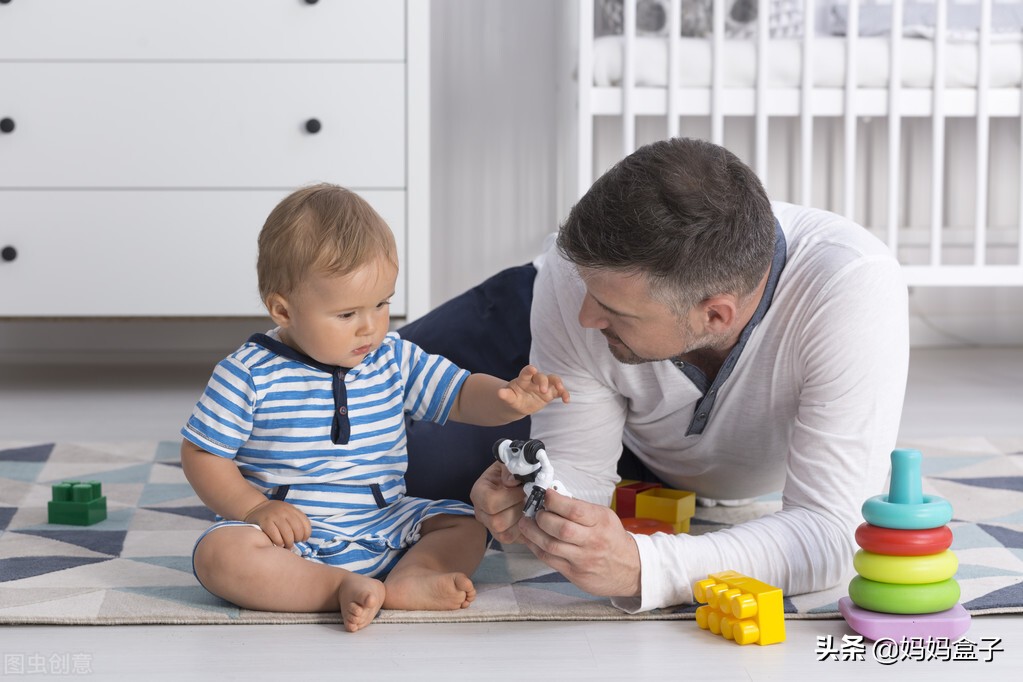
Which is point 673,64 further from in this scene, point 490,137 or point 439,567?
point 439,567

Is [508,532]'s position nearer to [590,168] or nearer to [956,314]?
[590,168]

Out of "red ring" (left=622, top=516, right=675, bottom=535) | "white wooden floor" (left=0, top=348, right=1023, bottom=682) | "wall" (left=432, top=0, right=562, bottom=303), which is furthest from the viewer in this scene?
"wall" (left=432, top=0, right=562, bottom=303)

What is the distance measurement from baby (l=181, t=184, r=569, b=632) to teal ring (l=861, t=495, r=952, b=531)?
0.29 meters

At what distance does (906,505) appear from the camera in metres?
0.95

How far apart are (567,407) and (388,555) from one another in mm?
249

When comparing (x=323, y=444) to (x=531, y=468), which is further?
(x=323, y=444)

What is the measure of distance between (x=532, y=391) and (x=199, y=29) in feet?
4.49

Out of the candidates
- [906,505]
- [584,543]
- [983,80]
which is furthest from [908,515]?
[983,80]

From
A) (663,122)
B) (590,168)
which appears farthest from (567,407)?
(663,122)

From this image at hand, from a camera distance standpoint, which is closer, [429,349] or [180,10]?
[429,349]

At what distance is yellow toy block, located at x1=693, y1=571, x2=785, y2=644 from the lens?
98cm

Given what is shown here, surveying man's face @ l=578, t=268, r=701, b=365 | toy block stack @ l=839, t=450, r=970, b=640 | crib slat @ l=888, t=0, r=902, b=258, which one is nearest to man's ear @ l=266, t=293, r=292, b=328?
man's face @ l=578, t=268, r=701, b=365

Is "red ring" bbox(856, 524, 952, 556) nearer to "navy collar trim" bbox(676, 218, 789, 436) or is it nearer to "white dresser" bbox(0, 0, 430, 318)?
"navy collar trim" bbox(676, 218, 789, 436)

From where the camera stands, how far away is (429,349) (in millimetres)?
1519
